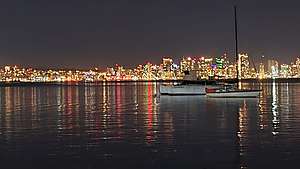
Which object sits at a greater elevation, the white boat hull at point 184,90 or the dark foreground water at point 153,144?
the white boat hull at point 184,90

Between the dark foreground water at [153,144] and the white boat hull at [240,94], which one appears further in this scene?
the white boat hull at [240,94]

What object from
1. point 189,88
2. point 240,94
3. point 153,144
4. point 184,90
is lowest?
point 153,144

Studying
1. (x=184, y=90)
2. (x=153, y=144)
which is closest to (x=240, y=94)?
(x=184, y=90)

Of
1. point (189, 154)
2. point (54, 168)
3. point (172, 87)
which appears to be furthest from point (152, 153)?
point (172, 87)

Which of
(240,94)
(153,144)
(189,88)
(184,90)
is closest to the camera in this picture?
(153,144)

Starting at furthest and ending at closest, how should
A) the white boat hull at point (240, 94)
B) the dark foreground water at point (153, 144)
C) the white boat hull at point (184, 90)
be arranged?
the white boat hull at point (184, 90)
the white boat hull at point (240, 94)
the dark foreground water at point (153, 144)

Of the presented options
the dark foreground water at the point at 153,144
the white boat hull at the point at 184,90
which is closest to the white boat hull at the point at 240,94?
the white boat hull at the point at 184,90

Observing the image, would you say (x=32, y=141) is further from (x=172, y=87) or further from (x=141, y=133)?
(x=172, y=87)

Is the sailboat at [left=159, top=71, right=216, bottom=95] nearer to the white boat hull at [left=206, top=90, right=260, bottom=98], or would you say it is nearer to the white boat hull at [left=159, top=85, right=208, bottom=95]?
the white boat hull at [left=159, top=85, right=208, bottom=95]

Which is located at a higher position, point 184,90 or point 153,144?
point 184,90

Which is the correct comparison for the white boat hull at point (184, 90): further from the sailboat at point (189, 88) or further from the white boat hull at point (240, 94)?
the white boat hull at point (240, 94)

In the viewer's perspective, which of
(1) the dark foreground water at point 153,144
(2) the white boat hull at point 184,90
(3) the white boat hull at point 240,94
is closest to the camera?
(1) the dark foreground water at point 153,144

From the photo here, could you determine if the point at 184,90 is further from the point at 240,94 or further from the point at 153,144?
the point at 153,144

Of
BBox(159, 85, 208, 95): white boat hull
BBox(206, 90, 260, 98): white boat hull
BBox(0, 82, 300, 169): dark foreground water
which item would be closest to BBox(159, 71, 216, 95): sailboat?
BBox(159, 85, 208, 95): white boat hull
